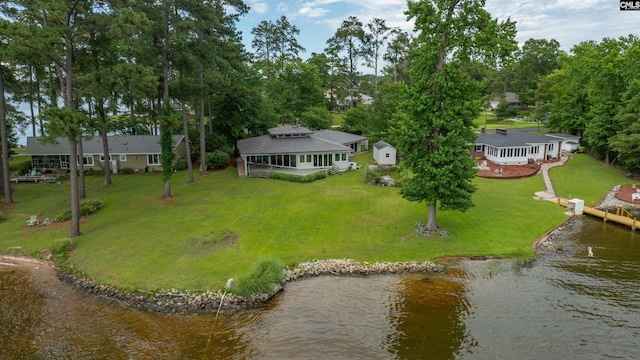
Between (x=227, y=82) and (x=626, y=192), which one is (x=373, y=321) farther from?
(x=626, y=192)

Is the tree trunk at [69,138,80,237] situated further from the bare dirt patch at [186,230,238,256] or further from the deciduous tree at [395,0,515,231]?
the deciduous tree at [395,0,515,231]

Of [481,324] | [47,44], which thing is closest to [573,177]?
[481,324]

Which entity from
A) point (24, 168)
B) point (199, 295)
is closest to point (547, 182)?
point (199, 295)

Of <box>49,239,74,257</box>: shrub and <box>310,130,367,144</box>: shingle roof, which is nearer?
<box>49,239,74,257</box>: shrub

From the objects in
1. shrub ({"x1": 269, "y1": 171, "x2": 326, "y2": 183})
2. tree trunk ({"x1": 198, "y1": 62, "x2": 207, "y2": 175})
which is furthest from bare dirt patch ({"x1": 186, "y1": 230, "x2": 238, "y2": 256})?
tree trunk ({"x1": 198, "y1": 62, "x2": 207, "y2": 175})

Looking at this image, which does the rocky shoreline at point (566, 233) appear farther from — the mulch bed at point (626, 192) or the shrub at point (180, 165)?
the shrub at point (180, 165)
